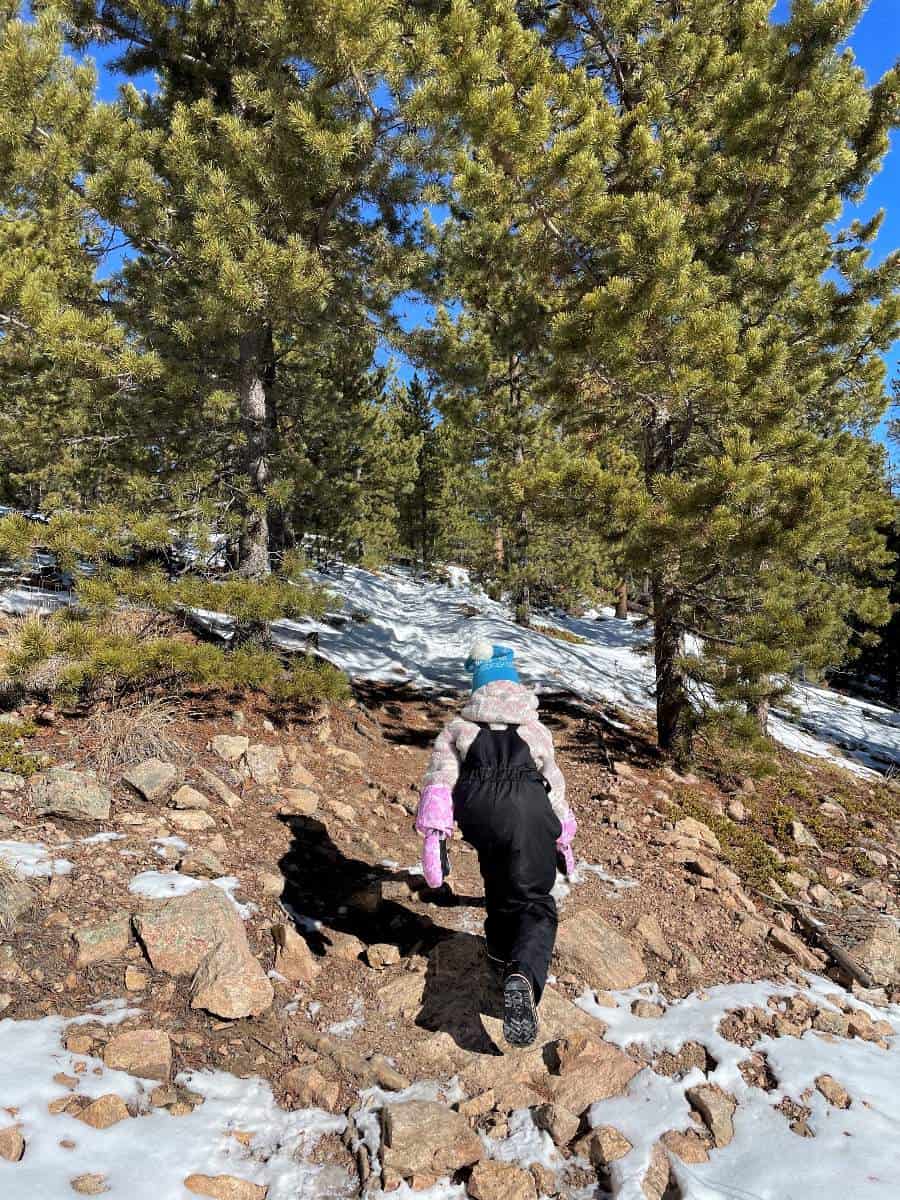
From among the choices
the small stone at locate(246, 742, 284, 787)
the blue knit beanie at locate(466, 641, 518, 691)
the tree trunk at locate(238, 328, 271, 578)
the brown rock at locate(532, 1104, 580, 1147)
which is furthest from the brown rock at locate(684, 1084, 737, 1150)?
the tree trunk at locate(238, 328, 271, 578)

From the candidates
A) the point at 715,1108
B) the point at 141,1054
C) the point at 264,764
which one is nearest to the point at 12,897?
the point at 141,1054

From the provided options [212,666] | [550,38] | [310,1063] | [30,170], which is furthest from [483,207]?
[310,1063]

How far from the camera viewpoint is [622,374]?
18.7 ft

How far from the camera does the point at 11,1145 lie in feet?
7.00

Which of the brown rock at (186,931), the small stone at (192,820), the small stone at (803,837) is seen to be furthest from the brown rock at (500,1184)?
the small stone at (803,837)

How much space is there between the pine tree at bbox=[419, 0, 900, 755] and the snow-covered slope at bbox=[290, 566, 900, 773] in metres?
1.42

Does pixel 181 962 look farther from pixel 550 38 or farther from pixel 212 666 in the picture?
pixel 550 38

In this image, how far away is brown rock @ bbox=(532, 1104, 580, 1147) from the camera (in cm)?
271

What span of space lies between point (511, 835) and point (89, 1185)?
2015 mm

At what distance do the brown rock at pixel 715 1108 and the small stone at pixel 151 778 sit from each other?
3735mm

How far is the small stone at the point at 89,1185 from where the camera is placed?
209 centimetres

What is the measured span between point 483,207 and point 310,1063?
648 cm

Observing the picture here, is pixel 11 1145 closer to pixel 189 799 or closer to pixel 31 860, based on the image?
pixel 31 860

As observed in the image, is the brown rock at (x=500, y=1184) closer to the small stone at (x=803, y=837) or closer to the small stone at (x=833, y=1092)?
the small stone at (x=833, y=1092)
